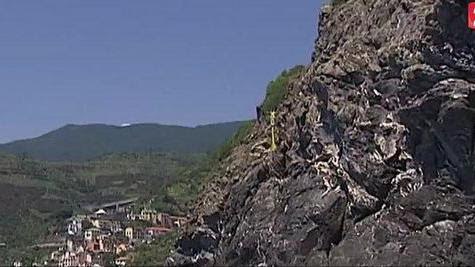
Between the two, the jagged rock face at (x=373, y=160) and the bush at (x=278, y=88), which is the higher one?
the bush at (x=278, y=88)

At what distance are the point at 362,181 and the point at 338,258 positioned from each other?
2.69 meters

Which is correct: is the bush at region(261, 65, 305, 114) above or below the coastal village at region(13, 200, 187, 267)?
above

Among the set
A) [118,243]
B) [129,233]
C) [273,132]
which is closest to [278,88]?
[273,132]

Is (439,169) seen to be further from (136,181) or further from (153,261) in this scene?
(136,181)

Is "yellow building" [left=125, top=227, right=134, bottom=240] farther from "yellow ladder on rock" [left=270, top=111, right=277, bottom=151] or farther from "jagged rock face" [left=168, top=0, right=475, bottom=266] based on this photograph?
"jagged rock face" [left=168, top=0, right=475, bottom=266]

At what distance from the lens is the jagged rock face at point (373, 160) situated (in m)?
23.6

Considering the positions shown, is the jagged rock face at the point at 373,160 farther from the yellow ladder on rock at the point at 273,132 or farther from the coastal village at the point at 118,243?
the coastal village at the point at 118,243

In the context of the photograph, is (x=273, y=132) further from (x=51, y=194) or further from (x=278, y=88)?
(x=51, y=194)

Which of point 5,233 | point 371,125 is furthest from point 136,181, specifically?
point 371,125

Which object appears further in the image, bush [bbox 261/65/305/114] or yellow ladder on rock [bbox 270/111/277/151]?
bush [bbox 261/65/305/114]

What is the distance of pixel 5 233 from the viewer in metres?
108

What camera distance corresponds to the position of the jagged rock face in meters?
23.6

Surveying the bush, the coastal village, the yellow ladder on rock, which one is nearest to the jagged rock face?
the yellow ladder on rock

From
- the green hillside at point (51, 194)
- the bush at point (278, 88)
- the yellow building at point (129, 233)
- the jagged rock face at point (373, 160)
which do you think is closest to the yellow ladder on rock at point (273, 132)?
the jagged rock face at point (373, 160)
